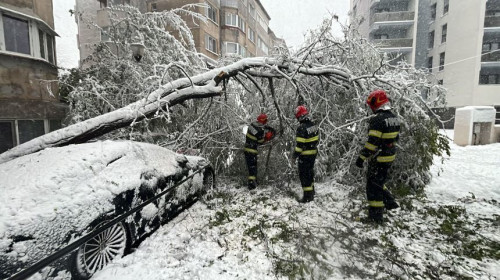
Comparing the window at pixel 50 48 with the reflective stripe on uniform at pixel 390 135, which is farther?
the window at pixel 50 48

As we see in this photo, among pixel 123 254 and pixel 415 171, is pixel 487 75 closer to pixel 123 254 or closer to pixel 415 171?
pixel 415 171

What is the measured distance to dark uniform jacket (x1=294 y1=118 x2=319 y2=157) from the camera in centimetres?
423

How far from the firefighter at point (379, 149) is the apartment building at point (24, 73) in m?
7.92

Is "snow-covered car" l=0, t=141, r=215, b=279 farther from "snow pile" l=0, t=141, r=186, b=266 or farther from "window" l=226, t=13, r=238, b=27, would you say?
"window" l=226, t=13, r=238, b=27

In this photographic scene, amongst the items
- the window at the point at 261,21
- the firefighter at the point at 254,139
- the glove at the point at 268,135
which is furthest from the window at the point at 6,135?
the window at the point at 261,21

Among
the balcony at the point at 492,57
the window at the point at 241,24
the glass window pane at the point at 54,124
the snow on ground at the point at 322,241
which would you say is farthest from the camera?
the window at the point at 241,24

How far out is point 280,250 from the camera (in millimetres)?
2951

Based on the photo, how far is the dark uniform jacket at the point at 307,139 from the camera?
13.9 ft

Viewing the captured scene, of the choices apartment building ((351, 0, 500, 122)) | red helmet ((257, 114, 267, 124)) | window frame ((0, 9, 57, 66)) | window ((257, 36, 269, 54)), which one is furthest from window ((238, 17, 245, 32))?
red helmet ((257, 114, 267, 124))

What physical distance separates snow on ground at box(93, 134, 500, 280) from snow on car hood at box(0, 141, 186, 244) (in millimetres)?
828

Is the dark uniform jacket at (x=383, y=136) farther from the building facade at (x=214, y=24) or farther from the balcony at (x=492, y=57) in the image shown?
the balcony at (x=492, y=57)

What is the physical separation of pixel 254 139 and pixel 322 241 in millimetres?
2526

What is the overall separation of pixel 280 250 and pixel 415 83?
4336 mm

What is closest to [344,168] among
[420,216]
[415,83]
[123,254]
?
[420,216]
